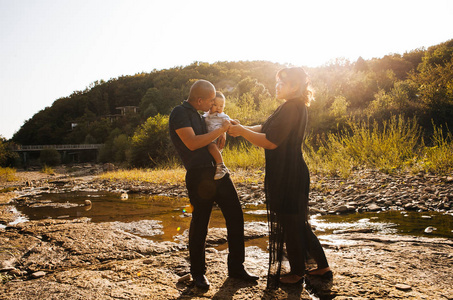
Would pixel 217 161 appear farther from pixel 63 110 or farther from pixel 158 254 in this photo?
pixel 63 110

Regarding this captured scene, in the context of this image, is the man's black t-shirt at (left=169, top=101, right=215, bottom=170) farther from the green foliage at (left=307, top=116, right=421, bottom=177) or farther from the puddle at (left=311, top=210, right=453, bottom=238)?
the green foliage at (left=307, top=116, right=421, bottom=177)

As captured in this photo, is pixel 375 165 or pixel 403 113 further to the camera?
pixel 403 113

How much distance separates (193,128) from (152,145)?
57.8ft

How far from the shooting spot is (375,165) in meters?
8.86

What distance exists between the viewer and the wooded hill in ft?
49.6

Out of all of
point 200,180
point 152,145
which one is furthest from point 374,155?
point 152,145

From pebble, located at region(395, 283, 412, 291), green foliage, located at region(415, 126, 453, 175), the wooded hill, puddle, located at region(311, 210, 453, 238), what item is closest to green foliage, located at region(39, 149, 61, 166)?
the wooded hill

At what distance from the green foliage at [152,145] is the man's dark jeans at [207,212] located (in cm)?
1638

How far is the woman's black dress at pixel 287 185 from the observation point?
247 cm

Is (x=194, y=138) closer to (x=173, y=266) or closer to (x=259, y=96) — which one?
(x=173, y=266)

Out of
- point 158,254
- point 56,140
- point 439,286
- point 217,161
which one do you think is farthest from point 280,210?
point 56,140

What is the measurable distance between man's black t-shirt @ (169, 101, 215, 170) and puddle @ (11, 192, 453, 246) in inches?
70.9

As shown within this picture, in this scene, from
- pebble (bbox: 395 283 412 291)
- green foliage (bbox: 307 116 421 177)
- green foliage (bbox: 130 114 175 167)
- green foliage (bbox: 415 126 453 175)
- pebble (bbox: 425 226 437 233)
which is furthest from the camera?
green foliage (bbox: 130 114 175 167)

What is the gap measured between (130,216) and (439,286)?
5392 millimetres
